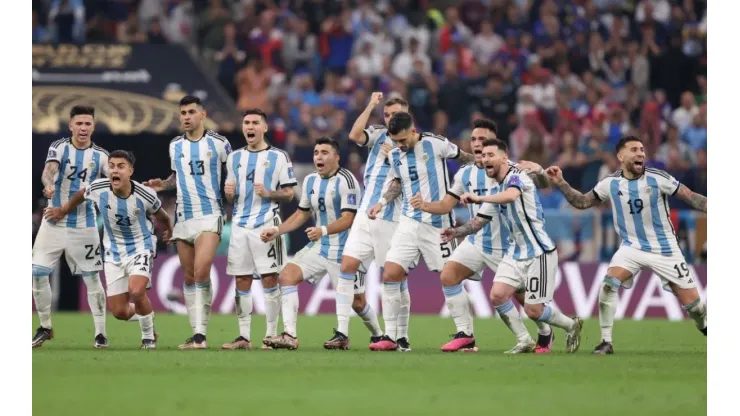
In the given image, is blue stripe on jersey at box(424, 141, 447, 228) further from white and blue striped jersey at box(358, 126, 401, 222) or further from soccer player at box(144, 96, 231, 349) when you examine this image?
soccer player at box(144, 96, 231, 349)

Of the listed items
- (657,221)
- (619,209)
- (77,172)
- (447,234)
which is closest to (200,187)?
(77,172)

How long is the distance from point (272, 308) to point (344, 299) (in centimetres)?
78

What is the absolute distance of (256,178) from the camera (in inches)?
527

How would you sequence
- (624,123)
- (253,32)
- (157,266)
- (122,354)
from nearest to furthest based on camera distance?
(122,354), (157,266), (624,123), (253,32)

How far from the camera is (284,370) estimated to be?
1102 centimetres

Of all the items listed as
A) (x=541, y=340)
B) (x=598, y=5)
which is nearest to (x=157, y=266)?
(x=541, y=340)

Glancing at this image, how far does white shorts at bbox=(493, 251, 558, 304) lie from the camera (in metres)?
12.6

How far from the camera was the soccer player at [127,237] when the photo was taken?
42.3ft

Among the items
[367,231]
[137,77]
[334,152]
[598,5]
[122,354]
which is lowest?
[122,354]

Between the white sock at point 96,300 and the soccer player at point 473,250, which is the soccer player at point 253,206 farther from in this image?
the soccer player at point 473,250

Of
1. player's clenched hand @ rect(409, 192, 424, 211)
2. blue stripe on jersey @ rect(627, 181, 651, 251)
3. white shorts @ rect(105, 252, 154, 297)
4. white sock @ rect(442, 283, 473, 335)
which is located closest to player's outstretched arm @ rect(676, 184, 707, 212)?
blue stripe on jersey @ rect(627, 181, 651, 251)

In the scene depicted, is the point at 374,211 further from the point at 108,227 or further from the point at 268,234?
the point at 108,227

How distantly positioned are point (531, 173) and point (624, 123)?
10642 millimetres
